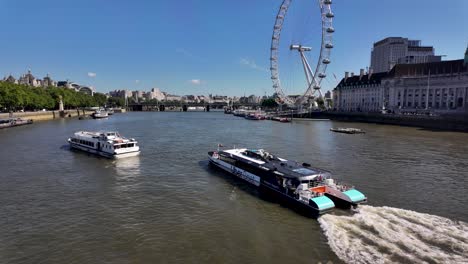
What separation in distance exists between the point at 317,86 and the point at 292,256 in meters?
100

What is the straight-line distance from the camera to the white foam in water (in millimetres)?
13508

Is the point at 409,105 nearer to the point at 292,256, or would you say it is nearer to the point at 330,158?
the point at 330,158

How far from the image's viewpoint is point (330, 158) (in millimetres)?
37031

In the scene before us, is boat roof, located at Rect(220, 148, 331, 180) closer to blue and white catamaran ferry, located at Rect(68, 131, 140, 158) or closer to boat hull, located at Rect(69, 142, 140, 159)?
boat hull, located at Rect(69, 142, 140, 159)

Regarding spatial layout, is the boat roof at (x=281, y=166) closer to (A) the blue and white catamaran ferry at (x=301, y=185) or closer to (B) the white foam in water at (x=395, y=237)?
(A) the blue and white catamaran ferry at (x=301, y=185)

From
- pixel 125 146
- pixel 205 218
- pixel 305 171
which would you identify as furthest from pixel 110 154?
pixel 305 171

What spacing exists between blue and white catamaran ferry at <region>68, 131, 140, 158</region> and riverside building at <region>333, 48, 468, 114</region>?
85.2 m

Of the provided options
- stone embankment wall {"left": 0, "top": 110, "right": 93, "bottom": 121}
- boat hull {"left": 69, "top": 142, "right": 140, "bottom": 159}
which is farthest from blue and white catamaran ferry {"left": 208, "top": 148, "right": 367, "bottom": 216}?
stone embankment wall {"left": 0, "top": 110, "right": 93, "bottom": 121}

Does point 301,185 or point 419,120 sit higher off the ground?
point 419,120

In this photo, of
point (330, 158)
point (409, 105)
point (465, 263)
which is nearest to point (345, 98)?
point (409, 105)

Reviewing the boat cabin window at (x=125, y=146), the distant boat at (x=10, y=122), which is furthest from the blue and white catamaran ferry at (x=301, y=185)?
the distant boat at (x=10, y=122)

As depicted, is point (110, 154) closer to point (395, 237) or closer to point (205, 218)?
point (205, 218)

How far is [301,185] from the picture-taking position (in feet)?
66.0

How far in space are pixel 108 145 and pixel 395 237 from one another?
30.8 metres
